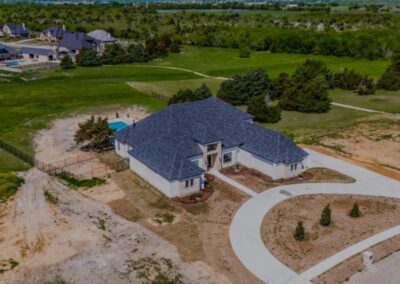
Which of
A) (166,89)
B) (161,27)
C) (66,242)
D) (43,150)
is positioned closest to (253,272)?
(66,242)

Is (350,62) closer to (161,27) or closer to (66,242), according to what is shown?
(161,27)

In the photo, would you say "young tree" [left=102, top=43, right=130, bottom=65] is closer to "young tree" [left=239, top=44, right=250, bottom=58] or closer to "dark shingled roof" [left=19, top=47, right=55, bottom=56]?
"dark shingled roof" [left=19, top=47, right=55, bottom=56]

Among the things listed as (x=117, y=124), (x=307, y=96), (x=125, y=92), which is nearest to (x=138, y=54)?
(x=125, y=92)

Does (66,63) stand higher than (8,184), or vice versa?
(66,63)

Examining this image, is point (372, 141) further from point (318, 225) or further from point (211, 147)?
point (318, 225)

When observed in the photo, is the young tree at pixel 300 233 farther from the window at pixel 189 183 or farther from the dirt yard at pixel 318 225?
the window at pixel 189 183

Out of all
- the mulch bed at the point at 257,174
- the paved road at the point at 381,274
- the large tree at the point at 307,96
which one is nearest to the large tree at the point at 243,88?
the large tree at the point at 307,96
